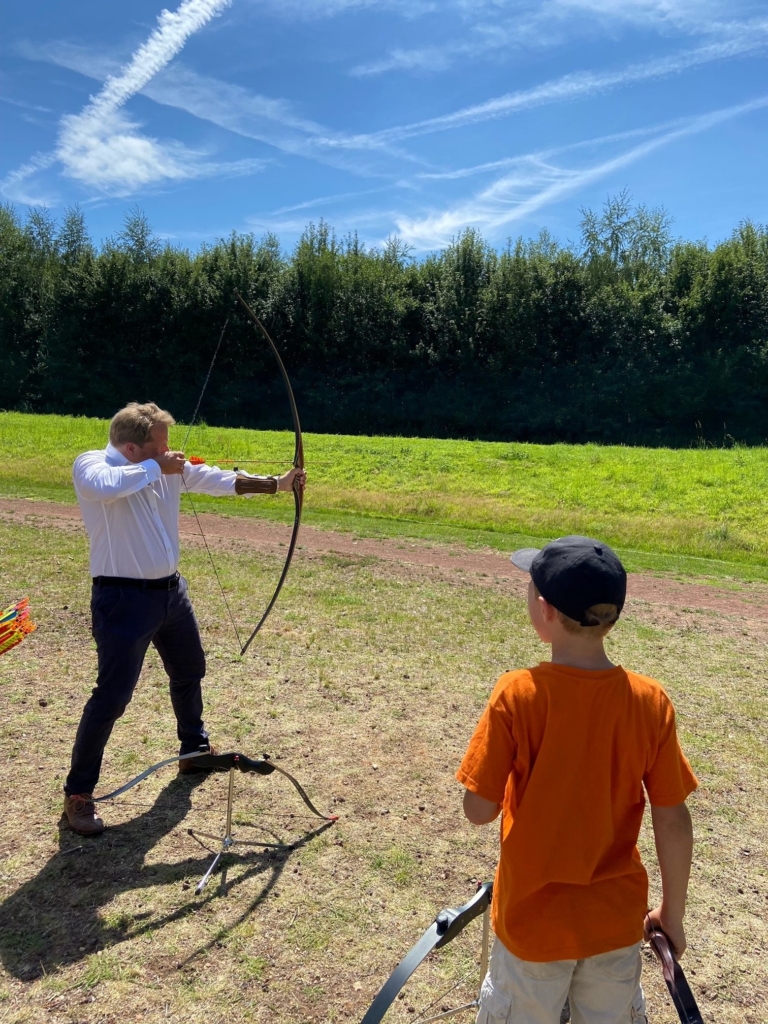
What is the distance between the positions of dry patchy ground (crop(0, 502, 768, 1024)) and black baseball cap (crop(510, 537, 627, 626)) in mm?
1851

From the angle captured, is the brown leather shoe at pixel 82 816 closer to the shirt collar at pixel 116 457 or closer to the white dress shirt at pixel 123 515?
the white dress shirt at pixel 123 515

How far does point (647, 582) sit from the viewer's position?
1062 centimetres

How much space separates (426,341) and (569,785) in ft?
120

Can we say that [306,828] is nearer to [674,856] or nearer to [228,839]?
[228,839]

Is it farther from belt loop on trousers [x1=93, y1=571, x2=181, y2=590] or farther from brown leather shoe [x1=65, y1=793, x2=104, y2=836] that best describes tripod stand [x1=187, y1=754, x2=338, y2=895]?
belt loop on trousers [x1=93, y1=571, x2=181, y2=590]

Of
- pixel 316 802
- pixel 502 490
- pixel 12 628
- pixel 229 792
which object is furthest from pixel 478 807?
pixel 502 490

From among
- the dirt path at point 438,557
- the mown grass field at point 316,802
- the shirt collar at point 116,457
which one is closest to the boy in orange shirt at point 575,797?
the mown grass field at point 316,802

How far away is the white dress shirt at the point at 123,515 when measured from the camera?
3506mm

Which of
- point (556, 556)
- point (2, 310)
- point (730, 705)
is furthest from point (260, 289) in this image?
point (556, 556)

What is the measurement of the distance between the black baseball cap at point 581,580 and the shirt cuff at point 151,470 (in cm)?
218

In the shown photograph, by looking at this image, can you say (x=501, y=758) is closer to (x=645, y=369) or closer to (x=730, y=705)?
(x=730, y=705)

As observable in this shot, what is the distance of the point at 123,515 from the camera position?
3670mm

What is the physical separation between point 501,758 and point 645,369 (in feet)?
115

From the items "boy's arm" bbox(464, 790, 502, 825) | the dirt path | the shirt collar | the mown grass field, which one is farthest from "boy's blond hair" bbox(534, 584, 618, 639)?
the dirt path
